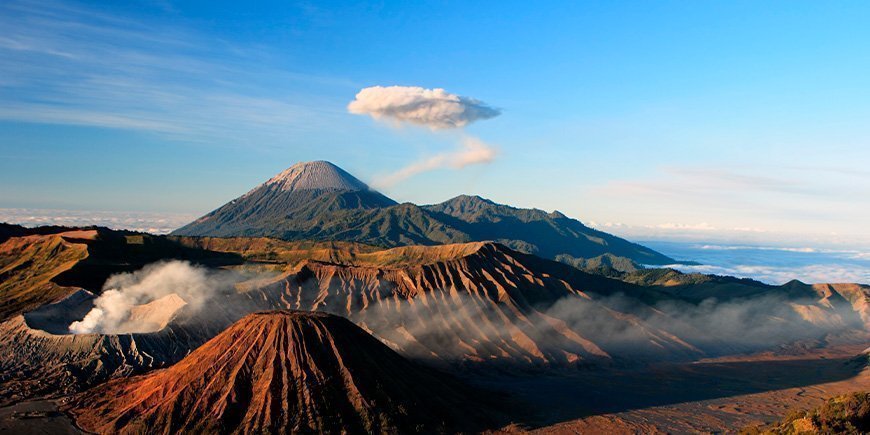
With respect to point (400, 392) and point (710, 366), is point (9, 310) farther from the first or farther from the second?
point (710, 366)

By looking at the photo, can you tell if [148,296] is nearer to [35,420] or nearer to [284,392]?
[35,420]

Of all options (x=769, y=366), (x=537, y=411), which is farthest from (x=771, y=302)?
(x=537, y=411)

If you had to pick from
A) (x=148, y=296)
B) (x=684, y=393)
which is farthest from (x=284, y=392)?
(x=148, y=296)

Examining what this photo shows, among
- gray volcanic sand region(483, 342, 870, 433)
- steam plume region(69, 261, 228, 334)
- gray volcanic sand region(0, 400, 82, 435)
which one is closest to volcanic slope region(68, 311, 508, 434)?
gray volcanic sand region(0, 400, 82, 435)

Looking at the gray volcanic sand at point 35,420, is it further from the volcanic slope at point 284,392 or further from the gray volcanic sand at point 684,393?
the gray volcanic sand at point 684,393

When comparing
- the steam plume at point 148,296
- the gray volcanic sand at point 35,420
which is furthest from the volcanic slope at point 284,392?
the steam plume at point 148,296

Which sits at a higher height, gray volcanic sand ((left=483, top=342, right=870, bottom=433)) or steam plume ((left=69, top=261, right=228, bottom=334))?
steam plume ((left=69, top=261, right=228, bottom=334))

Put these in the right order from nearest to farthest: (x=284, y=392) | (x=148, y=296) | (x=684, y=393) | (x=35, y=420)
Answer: (x=35, y=420) → (x=284, y=392) → (x=684, y=393) → (x=148, y=296)

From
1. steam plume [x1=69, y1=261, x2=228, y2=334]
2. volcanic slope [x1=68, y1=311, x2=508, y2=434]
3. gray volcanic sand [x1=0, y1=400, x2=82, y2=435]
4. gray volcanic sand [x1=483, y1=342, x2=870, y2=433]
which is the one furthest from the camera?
steam plume [x1=69, y1=261, x2=228, y2=334]

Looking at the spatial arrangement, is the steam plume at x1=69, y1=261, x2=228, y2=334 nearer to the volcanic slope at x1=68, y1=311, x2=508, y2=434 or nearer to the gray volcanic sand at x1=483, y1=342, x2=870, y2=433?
the volcanic slope at x1=68, y1=311, x2=508, y2=434
